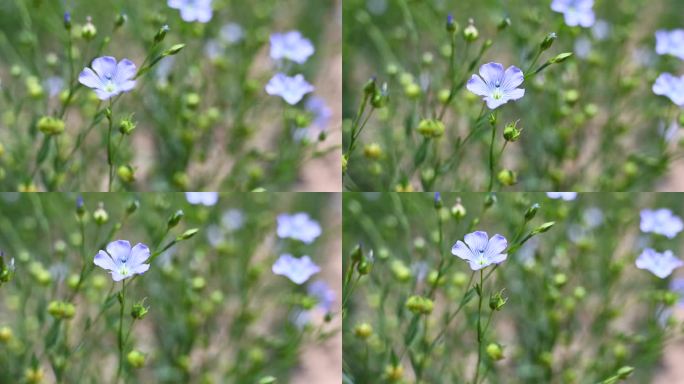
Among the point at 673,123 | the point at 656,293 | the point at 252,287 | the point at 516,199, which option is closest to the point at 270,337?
the point at 252,287

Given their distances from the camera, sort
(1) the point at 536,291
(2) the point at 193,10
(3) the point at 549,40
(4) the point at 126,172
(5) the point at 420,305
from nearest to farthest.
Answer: (3) the point at 549,40, (5) the point at 420,305, (4) the point at 126,172, (2) the point at 193,10, (1) the point at 536,291

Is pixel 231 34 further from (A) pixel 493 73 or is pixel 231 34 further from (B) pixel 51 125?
(A) pixel 493 73

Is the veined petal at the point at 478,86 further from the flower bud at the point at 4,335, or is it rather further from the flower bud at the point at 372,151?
the flower bud at the point at 4,335

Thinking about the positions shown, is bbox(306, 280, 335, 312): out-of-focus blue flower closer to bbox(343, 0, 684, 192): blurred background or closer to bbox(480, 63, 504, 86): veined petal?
bbox(343, 0, 684, 192): blurred background

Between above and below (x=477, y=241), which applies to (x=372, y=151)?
above

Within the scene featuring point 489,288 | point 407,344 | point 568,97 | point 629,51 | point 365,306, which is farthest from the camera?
point 629,51

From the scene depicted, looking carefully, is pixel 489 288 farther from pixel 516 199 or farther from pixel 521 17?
pixel 521 17

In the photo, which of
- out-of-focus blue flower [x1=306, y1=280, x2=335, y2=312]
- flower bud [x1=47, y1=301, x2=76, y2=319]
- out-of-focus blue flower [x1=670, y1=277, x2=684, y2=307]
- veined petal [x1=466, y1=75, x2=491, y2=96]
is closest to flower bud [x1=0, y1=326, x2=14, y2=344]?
flower bud [x1=47, y1=301, x2=76, y2=319]

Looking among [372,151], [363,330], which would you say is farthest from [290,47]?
[363,330]
